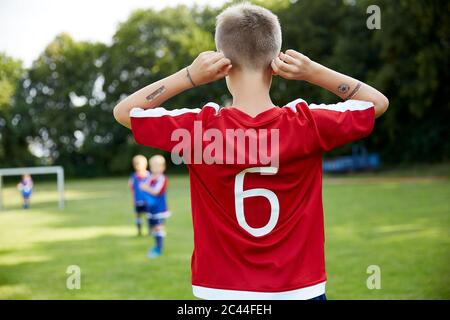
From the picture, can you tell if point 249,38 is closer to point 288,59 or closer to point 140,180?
point 288,59

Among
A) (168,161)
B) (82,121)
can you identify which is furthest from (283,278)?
(82,121)

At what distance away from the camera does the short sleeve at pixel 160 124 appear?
180cm

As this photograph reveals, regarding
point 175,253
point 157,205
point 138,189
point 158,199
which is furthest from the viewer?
point 138,189

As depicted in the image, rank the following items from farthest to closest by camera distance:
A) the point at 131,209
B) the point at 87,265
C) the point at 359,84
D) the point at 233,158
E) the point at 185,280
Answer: the point at 131,209
the point at 87,265
the point at 185,280
the point at 359,84
the point at 233,158

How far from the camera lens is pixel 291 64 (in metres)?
1.76

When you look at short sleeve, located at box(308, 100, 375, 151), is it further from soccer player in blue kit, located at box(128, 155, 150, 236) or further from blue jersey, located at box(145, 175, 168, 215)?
soccer player in blue kit, located at box(128, 155, 150, 236)

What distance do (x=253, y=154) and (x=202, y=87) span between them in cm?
3635

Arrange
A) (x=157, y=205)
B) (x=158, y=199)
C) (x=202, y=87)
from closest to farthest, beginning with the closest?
(x=157, y=205) < (x=158, y=199) < (x=202, y=87)

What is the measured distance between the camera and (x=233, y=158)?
5.78ft

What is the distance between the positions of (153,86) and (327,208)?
12081mm

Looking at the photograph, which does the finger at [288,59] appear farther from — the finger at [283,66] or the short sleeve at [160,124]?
the short sleeve at [160,124]

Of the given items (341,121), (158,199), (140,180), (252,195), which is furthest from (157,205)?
(341,121)

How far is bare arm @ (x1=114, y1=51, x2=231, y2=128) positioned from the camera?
69.3 inches
